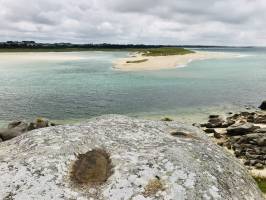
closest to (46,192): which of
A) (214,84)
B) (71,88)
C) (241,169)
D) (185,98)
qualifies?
(241,169)

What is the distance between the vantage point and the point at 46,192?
657 centimetres

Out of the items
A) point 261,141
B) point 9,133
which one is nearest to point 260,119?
point 261,141

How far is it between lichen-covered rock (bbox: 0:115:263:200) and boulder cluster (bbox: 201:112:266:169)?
1773cm

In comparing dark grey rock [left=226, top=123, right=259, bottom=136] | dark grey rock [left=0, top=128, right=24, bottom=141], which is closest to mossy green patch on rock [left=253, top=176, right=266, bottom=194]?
dark grey rock [left=226, top=123, right=259, bottom=136]

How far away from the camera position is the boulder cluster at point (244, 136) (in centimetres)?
2669

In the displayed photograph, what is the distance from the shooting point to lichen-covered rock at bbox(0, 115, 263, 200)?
6.71 metres

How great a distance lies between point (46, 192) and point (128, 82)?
71.5m

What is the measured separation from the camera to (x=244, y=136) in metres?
31.2

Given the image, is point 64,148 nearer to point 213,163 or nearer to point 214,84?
point 213,163

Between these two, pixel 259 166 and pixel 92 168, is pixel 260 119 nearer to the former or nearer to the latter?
pixel 259 166

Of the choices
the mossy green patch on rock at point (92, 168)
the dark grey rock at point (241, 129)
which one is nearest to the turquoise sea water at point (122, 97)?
the dark grey rock at point (241, 129)

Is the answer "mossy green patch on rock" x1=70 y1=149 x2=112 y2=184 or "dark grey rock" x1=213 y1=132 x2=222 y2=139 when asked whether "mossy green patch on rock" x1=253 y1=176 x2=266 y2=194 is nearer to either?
"mossy green patch on rock" x1=70 y1=149 x2=112 y2=184

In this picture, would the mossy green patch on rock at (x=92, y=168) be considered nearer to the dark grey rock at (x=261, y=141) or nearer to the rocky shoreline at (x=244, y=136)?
the rocky shoreline at (x=244, y=136)

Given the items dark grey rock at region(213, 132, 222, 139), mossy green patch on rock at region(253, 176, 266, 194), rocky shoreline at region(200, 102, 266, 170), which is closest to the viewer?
mossy green patch on rock at region(253, 176, 266, 194)
